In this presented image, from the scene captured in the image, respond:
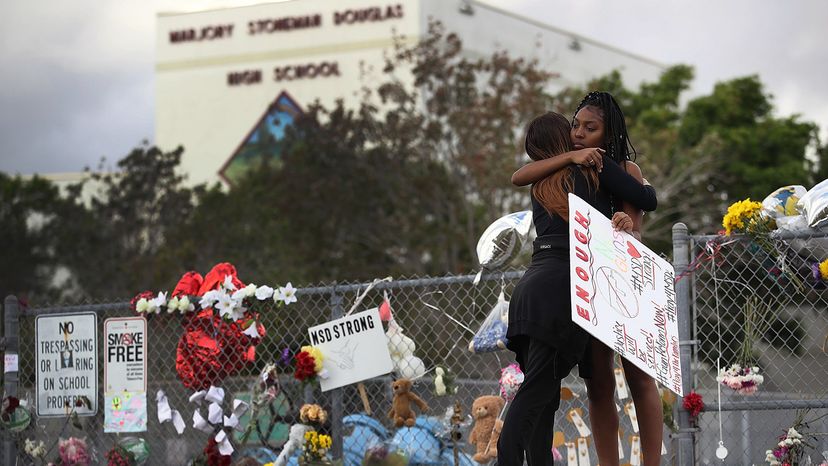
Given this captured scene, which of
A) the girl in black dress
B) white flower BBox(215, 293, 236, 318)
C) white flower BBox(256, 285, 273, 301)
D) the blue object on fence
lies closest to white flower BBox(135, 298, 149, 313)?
white flower BBox(215, 293, 236, 318)

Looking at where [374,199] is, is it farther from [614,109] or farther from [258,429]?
[614,109]

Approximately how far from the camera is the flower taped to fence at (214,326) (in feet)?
22.1

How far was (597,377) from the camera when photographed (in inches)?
173

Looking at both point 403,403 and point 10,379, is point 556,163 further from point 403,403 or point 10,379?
point 10,379

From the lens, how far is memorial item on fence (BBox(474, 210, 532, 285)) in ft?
19.5

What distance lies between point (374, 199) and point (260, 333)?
68.4 feet

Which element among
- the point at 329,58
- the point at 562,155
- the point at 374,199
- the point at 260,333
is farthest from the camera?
the point at 329,58

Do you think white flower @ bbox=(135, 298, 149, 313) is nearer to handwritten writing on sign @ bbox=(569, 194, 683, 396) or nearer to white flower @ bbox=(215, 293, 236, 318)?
white flower @ bbox=(215, 293, 236, 318)

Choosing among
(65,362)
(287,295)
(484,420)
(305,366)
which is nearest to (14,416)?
(65,362)

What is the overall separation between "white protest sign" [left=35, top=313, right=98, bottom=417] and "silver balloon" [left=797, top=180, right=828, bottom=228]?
14.5ft

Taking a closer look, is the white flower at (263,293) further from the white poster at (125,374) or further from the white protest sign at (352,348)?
the white poster at (125,374)

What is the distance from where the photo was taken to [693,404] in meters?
5.44

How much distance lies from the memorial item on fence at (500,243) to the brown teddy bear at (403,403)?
2.55ft

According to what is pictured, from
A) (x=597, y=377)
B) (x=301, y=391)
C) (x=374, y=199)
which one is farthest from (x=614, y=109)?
(x=374, y=199)
